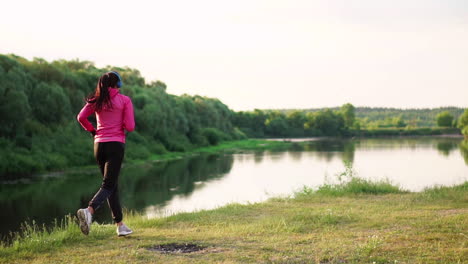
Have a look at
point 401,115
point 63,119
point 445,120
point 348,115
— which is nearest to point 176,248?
point 63,119

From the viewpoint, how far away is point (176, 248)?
5.70 meters

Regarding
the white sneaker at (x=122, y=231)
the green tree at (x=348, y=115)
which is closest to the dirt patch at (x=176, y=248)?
the white sneaker at (x=122, y=231)

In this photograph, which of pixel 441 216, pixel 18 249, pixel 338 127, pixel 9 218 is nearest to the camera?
pixel 18 249

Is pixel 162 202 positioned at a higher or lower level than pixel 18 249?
lower

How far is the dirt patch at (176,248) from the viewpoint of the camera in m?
5.52

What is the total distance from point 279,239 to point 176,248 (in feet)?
4.40

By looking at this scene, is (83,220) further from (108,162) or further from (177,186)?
(177,186)

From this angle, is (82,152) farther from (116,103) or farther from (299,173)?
(116,103)

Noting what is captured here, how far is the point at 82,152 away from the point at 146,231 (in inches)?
1054

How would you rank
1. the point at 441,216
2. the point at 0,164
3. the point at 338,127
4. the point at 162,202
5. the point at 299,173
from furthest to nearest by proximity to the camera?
the point at 338,127 < the point at 299,173 < the point at 0,164 < the point at 162,202 < the point at 441,216

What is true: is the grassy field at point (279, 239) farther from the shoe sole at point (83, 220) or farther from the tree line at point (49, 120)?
the tree line at point (49, 120)

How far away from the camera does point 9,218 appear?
15.6 m

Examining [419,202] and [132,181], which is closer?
[419,202]

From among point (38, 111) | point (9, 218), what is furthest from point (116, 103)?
point (38, 111)
